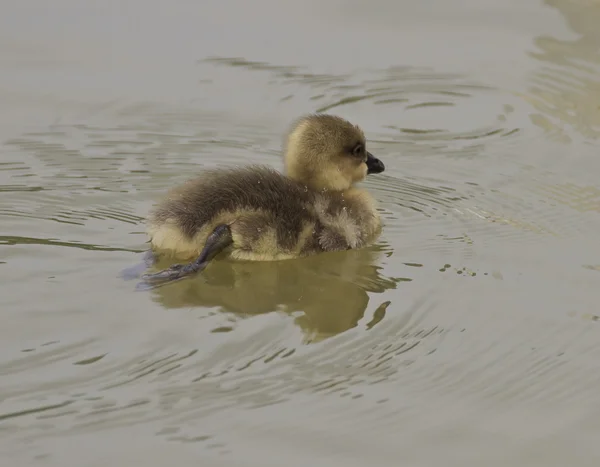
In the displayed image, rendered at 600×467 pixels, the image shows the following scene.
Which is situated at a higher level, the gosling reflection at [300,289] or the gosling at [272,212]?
the gosling at [272,212]

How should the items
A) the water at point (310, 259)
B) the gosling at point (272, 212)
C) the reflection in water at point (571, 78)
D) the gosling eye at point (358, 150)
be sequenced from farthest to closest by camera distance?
the reflection in water at point (571, 78), the gosling eye at point (358, 150), the gosling at point (272, 212), the water at point (310, 259)

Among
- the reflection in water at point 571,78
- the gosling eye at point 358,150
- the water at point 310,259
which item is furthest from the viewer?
the reflection in water at point 571,78

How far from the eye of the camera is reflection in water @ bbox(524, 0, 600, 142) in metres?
6.06

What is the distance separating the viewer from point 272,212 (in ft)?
15.2

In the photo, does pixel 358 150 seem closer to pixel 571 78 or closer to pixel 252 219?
pixel 252 219

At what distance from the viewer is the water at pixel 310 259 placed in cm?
336

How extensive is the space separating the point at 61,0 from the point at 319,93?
6.13 feet

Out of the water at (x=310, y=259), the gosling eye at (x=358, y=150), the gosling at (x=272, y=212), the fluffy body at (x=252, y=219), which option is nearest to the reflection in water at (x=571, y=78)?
the water at (x=310, y=259)

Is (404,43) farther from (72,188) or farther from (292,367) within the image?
(292,367)

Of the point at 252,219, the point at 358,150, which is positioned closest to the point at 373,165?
the point at 358,150

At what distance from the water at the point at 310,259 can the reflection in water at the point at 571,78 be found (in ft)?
0.05

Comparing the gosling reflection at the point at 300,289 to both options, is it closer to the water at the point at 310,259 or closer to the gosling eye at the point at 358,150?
the water at the point at 310,259

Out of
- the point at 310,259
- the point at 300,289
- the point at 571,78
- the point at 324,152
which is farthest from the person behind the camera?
the point at 571,78

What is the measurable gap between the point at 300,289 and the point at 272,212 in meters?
0.37
